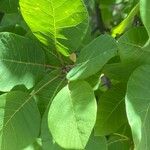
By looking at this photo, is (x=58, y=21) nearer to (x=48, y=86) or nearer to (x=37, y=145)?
(x=48, y=86)

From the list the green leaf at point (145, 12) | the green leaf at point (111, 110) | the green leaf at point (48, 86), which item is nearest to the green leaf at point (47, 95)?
the green leaf at point (48, 86)

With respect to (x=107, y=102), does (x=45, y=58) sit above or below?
above

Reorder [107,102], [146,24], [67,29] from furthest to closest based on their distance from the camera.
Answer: [107,102] < [67,29] < [146,24]

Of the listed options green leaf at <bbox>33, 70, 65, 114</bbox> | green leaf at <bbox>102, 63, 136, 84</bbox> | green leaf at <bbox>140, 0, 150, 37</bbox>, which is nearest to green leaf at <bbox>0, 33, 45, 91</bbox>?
green leaf at <bbox>33, 70, 65, 114</bbox>

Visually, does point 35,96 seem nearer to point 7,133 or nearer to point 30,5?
point 7,133

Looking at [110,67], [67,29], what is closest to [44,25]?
[67,29]
